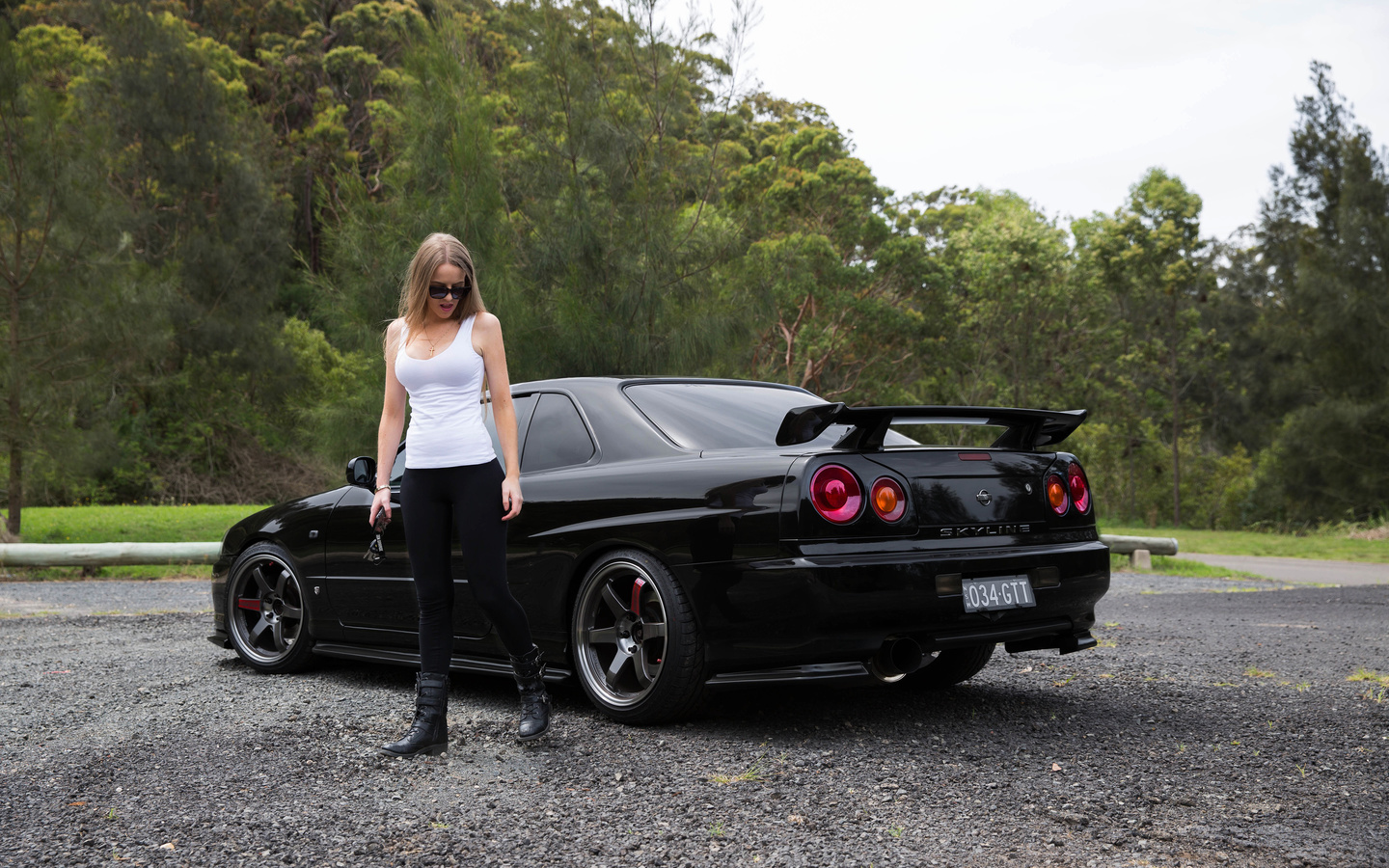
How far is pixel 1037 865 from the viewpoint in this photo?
108 inches

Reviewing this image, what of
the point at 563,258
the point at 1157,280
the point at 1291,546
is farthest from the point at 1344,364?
the point at 563,258

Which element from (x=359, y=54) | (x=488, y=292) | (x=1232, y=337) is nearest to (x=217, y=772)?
(x=488, y=292)

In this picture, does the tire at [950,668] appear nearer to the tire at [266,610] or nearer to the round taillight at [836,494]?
the round taillight at [836,494]

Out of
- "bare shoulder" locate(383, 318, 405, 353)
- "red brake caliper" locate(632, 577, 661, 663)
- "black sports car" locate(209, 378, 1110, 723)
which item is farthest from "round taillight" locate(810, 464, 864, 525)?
"bare shoulder" locate(383, 318, 405, 353)

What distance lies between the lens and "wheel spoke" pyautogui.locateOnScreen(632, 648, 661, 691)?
4.28 meters

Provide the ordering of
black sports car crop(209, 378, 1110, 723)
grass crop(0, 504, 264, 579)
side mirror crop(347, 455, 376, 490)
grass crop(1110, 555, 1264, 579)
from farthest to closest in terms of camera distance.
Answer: grass crop(1110, 555, 1264, 579) < grass crop(0, 504, 264, 579) < side mirror crop(347, 455, 376, 490) < black sports car crop(209, 378, 1110, 723)

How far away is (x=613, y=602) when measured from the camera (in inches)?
171

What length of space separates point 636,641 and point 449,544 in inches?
31.7

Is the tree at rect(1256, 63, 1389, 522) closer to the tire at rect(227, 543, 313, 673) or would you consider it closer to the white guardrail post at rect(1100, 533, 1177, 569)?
the white guardrail post at rect(1100, 533, 1177, 569)

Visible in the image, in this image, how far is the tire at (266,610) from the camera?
219 inches

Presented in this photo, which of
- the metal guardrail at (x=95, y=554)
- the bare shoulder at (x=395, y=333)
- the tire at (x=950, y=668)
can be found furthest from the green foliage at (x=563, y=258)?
the bare shoulder at (x=395, y=333)

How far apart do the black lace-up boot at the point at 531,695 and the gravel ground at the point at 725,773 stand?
7cm

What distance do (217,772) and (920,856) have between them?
2.21m

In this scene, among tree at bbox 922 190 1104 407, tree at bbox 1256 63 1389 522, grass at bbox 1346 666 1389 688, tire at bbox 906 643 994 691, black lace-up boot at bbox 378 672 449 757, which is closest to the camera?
black lace-up boot at bbox 378 672 449 757
